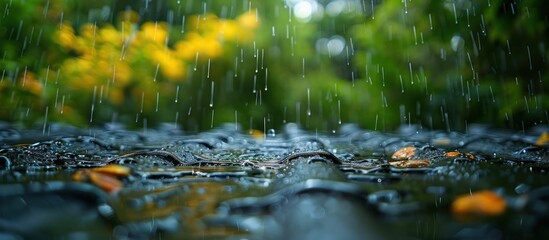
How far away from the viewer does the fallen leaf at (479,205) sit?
45.3 inches

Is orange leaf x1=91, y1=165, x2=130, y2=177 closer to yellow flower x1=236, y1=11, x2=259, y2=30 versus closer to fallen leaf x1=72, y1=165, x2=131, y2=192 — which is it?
fallen leaf x1=72, y1=165, x2=131, y2=192

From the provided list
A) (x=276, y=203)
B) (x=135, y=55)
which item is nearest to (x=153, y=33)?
(x=135, y=55)

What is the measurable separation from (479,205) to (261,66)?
10581 mm

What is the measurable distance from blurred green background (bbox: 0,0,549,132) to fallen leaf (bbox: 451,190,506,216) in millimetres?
3318

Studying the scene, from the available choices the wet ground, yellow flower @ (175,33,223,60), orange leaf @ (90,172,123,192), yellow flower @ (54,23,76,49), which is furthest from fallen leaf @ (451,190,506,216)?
yellow flower @ (175,33,223,60)

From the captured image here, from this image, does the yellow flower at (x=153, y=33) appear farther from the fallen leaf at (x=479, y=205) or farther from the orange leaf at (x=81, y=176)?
the fallen leaf at (x=479, y=205)

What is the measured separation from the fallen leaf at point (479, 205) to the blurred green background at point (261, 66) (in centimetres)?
332

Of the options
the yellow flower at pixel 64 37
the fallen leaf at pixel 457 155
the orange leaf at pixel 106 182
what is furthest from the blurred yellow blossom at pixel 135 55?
the fallen leaf at pixel 457 155

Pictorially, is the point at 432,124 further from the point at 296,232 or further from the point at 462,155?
the point at 296,232

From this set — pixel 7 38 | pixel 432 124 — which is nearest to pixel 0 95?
pixel 7 38

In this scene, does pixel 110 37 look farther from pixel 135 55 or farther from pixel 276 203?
pixel 276 203

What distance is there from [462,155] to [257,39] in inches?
364

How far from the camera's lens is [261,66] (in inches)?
456

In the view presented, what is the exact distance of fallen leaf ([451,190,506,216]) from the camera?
1151 mm
